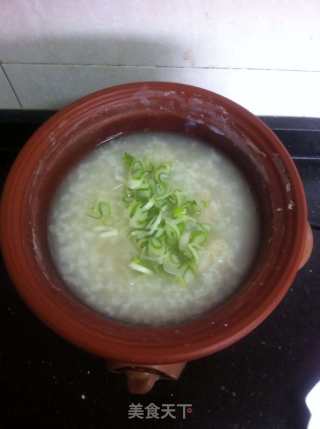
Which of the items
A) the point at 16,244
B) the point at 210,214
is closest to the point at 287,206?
the point at 210,214

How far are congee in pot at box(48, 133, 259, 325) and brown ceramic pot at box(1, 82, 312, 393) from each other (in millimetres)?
37

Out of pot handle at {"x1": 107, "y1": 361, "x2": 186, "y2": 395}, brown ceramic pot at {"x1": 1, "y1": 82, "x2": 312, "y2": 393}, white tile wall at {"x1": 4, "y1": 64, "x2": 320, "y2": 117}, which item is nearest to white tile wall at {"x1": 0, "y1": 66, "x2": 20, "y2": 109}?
white tile wall at {"x1": 4, "y1": 64, "x2": 320, "y2": 117}

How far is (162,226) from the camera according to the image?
88 centimetres

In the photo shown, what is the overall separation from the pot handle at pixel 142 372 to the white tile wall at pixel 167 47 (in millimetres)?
639

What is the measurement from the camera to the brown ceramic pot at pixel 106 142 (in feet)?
2.40

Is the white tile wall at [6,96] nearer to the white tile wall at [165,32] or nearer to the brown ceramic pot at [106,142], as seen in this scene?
the white tile wall at [165,32]

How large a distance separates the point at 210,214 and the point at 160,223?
0.12 metres

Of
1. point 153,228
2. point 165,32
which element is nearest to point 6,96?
point 165,32

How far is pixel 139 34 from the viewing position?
A: 98cm

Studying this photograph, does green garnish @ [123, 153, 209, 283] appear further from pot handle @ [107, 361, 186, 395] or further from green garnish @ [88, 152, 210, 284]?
pot handle @ [107, 361, 186, 395]

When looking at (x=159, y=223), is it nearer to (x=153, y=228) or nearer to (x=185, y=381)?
(x=153, y=228)

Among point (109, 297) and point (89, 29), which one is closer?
point (109, 297)

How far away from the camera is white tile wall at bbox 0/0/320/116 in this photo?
917mm

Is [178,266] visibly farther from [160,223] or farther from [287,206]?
[287,206]
